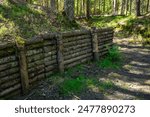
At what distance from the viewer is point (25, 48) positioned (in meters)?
8.10

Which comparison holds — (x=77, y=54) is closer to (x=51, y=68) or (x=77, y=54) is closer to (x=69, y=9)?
(x=51, y=68)

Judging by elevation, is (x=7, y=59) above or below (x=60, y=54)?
above

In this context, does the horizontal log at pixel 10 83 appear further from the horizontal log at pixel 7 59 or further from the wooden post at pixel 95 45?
the wooden post at pixel 95 45

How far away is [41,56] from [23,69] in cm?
116

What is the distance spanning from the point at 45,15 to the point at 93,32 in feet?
9.28

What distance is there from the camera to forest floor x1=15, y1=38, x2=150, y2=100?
26.5 feet

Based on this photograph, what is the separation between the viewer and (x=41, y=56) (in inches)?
351

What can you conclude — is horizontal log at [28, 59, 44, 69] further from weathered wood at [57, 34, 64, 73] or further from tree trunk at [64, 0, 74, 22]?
tree trunk at [64, 0, 74, 22]

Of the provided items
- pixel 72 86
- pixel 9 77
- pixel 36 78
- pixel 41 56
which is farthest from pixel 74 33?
pixel 9 77

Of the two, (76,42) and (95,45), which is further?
(95,45)

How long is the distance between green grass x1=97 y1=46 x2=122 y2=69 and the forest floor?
27 cm

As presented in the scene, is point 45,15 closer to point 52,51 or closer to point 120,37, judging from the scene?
point 52,51

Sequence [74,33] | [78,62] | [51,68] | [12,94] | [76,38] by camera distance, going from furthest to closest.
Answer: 1. [78,62]
2. [76,38]
3. [74,33]
4. [51,68]
5. [12,94]

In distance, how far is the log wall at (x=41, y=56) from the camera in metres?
7.55
